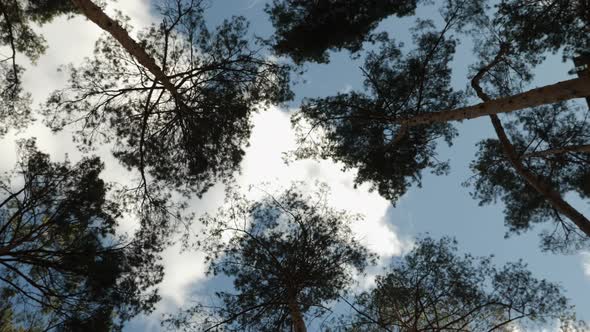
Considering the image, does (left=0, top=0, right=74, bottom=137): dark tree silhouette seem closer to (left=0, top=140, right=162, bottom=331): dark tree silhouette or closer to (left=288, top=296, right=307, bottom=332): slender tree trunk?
(left=0, top=140, right=162, bottom=331): dark tree silhouette

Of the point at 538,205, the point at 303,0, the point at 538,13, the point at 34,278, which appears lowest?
the point at 34,278

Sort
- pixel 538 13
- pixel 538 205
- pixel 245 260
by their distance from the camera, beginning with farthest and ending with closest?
pixel 538 205, pixel 245 260, pixel 538 13

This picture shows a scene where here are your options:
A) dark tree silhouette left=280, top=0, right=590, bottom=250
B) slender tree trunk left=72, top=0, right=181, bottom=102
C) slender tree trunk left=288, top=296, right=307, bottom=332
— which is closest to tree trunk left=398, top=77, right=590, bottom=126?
dark tree silhouette left=280, top=0, right=590, bottom=250

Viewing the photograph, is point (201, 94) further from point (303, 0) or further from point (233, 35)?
point (303, 0)

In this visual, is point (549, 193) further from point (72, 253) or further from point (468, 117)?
point (72, 253)

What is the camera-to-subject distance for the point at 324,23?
378 inches

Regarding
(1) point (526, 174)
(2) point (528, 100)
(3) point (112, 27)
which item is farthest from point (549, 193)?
(3) point (112, 27)

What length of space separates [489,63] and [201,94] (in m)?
8.02

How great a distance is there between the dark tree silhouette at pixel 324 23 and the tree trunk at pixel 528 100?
113 inches

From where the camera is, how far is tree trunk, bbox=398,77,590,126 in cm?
556

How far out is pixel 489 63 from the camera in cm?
1030

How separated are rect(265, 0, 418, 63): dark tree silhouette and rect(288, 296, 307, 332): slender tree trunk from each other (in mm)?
6322

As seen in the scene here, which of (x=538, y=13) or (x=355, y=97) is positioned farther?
(x=355, y=97)

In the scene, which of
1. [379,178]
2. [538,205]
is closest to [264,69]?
[379,178]
